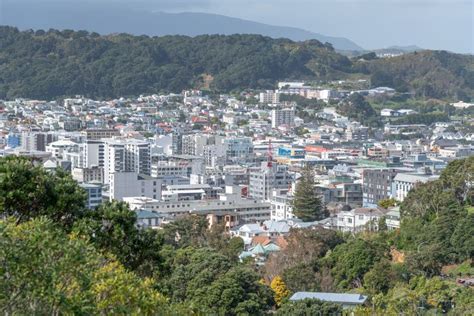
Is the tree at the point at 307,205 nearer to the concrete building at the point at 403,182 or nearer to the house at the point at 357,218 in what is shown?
the house at the point at 357,218

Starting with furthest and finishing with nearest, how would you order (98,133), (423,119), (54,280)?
(423,119) → (98,133) → (54,280)

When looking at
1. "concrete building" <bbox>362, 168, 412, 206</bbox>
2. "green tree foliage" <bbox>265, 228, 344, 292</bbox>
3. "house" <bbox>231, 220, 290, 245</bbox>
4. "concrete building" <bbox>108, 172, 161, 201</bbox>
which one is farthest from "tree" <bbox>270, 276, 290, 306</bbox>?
"concrete building" <bbox>108, 172, 161, 201</bbox>

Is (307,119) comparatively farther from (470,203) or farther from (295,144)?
(470,203)

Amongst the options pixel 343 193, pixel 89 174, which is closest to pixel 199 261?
pixel 343 193

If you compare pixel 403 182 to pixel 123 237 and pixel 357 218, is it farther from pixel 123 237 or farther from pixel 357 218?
pixel 123 237

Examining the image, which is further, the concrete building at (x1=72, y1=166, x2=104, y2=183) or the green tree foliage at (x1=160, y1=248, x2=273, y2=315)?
the concrete building at (x1=72, y1=166, x2=104, y2=183)

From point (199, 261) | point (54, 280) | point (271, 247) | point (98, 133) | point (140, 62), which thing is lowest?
point (271, 247)

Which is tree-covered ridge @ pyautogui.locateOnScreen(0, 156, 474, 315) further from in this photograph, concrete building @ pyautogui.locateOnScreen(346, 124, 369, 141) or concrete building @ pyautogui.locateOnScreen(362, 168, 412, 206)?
concrete building @ pyautogui.locateOnScreen(346, 124, 369, 141)

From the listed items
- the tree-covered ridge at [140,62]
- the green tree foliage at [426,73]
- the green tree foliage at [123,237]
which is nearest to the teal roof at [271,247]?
the green tree foliage at [123,237]
